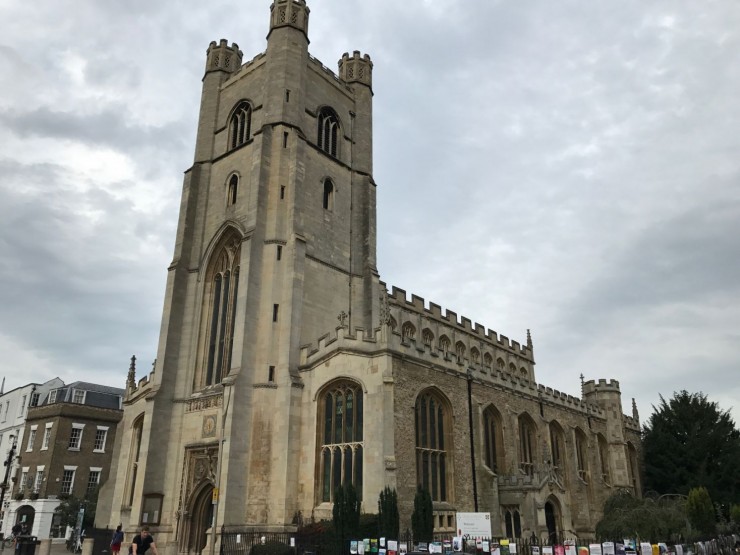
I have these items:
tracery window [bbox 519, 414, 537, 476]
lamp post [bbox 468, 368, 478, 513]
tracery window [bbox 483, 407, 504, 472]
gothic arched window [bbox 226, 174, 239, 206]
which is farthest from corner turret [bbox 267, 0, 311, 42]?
tracery window [bbox 519, 414, 537, 476]

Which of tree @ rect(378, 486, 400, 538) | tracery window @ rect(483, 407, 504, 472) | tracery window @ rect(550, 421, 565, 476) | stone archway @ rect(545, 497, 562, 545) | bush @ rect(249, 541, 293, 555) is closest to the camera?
tree @ rect(378, 486, 400, 538)

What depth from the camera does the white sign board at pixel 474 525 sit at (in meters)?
20.0

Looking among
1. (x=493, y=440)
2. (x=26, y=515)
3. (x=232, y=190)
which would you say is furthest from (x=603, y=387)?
(x=26, y=515)

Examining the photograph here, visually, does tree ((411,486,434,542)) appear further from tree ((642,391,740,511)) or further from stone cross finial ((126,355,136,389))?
tree ((642,391,740,511))

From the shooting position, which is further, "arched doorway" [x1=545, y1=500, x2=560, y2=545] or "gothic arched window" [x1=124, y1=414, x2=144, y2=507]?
"gothic arched window" [x1=124, y1=414, x2=144, y2=507]

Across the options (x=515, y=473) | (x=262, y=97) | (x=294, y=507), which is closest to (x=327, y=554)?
(x=294, y=507)

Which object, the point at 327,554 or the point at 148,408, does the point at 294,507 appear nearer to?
the point at 327,554

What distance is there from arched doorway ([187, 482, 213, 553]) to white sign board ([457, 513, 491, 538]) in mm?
12017

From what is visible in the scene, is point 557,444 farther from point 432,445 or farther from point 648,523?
point 432,445

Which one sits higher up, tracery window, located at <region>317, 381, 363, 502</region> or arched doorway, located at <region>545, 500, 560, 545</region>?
tracery window, located at <region>317, 381, 363, 502</region>

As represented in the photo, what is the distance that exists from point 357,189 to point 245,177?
21.3 feet

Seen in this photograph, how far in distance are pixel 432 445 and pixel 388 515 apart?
567 cm

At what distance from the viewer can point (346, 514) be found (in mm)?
20422

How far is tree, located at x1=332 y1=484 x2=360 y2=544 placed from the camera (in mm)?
20314
